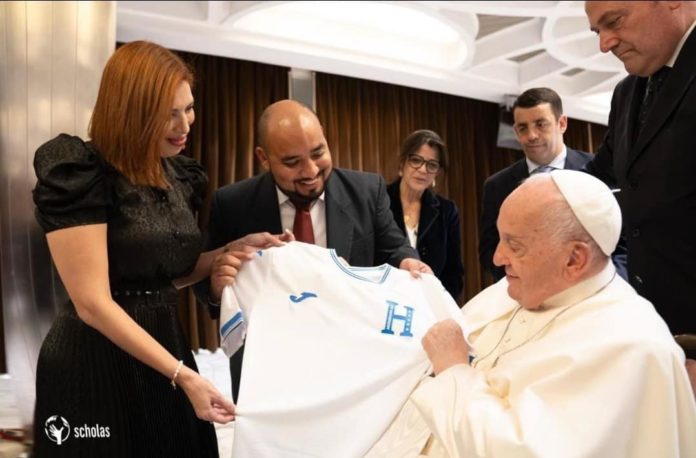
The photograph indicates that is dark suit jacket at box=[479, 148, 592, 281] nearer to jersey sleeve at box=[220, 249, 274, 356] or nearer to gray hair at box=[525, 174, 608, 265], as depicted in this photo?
jersey sleeve at box=[220, 249, 274, 356]

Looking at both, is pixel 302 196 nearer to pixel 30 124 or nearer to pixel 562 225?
pixel 562 225

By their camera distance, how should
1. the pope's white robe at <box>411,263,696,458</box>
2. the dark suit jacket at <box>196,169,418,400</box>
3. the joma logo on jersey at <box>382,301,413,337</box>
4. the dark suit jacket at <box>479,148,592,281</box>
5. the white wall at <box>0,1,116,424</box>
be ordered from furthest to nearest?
the white wall at <box>0,1,116,424</box> → the dark suit jacket at <box>479,148,592,281</box> → the dark suit jacket at <box>196,169,418,400</box> → the joma logo on jersey at <box>382,301,413,337</box> → the pope's white robe at <box>411,263,696,458</box>

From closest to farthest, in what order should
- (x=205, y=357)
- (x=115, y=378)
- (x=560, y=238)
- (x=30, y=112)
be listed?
1. (x=560, y=238)
2. (x=115, y=378)
3. (x=30, y=112)
4. (x=205, y=357)

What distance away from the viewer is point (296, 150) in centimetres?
229

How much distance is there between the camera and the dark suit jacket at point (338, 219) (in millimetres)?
2422

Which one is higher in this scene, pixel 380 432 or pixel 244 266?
pixel 244 266

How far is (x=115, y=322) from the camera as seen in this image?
1631mm

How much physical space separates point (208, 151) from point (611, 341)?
Answer: 643 centimetres

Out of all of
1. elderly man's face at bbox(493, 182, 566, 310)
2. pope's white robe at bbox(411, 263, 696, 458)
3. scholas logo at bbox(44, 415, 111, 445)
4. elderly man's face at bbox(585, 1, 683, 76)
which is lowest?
scholas logo at bbox(44, 415, 111, 445)

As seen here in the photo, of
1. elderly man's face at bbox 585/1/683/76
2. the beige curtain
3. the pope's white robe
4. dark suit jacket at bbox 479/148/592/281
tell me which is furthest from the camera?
the beige curtain

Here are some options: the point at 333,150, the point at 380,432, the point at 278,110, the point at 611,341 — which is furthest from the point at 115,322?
the point at 333,150

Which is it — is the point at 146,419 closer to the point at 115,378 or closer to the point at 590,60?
the point at 115,378

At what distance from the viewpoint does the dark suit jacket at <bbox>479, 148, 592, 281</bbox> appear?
312cm

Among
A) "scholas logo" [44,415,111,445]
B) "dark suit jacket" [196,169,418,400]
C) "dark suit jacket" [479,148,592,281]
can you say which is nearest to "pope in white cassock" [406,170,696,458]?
"dark suit jacket" [196,169,418,400]
